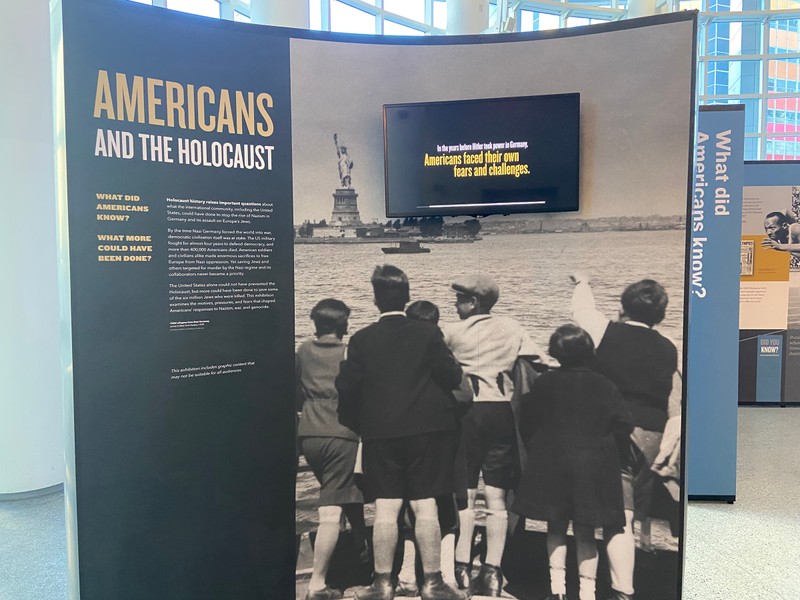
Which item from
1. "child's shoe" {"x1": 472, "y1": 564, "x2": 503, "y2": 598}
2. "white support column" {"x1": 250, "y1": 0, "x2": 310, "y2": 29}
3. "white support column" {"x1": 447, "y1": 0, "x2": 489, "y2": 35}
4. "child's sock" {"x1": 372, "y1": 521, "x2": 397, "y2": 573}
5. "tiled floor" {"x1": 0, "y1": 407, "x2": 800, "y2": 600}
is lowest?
"tiled floor" {"x1": 0, "y1": 407, "x2": 800, "y2": 600}

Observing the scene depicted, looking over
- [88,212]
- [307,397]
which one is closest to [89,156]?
[88,212]

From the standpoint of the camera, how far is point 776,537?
305 cm

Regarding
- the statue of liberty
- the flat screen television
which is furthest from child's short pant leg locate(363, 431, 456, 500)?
the statue of liberty

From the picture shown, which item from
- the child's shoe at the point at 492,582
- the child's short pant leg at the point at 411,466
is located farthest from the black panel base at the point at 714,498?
the child's short pant leg at the point at 411,466

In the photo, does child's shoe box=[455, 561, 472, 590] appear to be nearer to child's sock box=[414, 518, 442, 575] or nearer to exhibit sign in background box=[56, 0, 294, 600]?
child's sock box=[414, 518, 442, 575]

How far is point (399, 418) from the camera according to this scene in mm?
2074

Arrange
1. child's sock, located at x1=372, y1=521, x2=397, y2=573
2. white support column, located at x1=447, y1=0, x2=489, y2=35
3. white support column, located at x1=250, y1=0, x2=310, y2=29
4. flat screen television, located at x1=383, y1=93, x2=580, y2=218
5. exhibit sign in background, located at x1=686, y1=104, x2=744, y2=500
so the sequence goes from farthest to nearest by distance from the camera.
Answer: white support column, located at x1=447, y1=0, x2=489, y2=35, white support column, located at x1=250, y1=0, x2=310, y2=29, exhibit sign in background, located at x1=686, y1=104, x2=744, y2=500, child's sock, located at x1=372, y1=521, x2=397, y2=573, flat screen television, located at x1=383, y1=93, x2=580, y2=218

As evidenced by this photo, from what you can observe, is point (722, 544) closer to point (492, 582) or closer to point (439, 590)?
point (492, 582)

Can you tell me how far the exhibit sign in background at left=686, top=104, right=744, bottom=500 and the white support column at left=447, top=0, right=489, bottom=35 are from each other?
296 cm

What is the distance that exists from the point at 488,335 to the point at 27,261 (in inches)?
125

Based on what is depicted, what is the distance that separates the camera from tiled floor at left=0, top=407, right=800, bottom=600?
8.34 ft

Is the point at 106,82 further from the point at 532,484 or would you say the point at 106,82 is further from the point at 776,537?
the point at 776,537

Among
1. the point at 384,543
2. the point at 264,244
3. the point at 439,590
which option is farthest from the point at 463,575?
the point at 264,244

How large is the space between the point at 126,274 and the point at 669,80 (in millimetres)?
1999
